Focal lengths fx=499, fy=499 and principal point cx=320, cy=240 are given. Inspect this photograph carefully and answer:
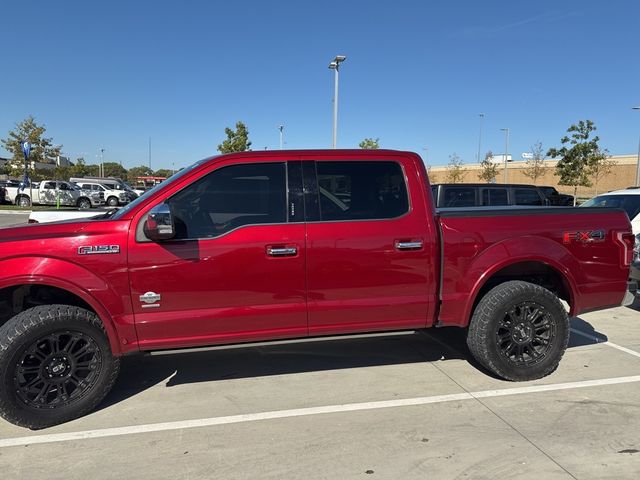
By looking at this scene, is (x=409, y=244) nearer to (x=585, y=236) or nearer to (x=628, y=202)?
(x=585, y=236)

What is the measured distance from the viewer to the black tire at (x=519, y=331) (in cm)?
420

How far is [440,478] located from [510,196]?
10051 mm

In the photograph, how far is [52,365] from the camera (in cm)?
355

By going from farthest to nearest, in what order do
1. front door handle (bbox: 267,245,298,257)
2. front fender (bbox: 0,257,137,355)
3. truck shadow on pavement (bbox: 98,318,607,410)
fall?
truck shadow on pavement (bbox: 98,318,607,410) < front door handle (bbox: 267,245,298,257) < front fender (bbox: 0,257,137,355)

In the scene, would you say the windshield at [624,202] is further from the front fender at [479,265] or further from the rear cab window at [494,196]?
the front fender at [479,265]

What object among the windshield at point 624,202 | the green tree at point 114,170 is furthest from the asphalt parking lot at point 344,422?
the green tree at point 114,170

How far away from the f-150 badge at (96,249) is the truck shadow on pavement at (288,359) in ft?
4.33

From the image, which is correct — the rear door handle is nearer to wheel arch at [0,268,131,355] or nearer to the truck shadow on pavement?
the truck shadow on pavement

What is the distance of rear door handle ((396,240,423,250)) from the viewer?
3.96 m

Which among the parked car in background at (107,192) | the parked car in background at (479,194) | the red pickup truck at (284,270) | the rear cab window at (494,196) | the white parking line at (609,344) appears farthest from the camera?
the parked car in background at (107,192)

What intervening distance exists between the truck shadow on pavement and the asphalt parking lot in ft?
0.07

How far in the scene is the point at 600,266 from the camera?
14.6 ft

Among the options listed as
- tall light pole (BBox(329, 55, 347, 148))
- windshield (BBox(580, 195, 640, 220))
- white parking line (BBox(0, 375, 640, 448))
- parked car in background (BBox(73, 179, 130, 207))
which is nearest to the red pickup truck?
white parking line (BBox(0, 375, 640, 448))

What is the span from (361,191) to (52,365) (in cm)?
264
